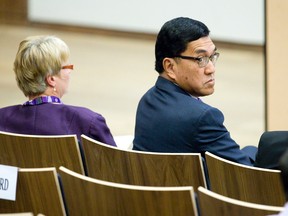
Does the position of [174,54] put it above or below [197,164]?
above

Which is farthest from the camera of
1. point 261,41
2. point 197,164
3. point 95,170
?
point 261,41

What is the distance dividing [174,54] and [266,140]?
61cm

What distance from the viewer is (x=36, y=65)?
3.58m

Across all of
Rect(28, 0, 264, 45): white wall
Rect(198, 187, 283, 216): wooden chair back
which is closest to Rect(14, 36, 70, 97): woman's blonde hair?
Rect(198, 187, 283, 216): wooden chair back

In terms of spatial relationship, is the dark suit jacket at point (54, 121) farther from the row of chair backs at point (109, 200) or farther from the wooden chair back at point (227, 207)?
the wooden chair back at point (227, 207)

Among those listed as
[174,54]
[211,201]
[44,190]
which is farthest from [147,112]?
[211,201]

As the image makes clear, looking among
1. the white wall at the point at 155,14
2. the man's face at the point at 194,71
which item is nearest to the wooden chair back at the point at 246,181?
the man's face at the point at 194,71

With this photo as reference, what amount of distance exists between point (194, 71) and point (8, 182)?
1135mm

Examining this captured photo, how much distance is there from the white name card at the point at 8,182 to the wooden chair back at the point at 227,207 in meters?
0.65

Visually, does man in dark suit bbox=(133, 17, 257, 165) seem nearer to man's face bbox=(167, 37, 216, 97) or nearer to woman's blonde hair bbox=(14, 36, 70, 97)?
man's face bbox=(167, 37, 216, 97)

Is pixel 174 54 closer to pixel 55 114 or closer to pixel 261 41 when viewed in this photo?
pixel 55 114

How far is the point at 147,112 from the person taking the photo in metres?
3.39

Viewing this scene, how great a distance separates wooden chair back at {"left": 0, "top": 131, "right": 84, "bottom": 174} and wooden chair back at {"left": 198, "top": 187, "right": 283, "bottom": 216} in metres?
0.95

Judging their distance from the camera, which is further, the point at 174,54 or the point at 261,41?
the point at 261,41
